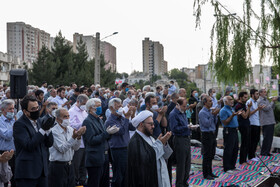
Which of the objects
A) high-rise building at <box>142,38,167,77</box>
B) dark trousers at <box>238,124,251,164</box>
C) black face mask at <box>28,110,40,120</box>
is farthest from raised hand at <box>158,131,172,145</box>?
high-rise building at <box>142,38,167,77</box>

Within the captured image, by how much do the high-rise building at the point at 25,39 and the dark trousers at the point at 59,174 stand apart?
326 ft

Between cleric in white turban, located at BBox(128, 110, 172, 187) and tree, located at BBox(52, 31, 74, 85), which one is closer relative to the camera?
cleric in white turban, located at BBox(128, 110, 172, 187)

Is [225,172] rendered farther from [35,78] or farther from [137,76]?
[137,76]

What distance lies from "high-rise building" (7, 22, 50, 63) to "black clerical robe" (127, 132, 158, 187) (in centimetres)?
10065

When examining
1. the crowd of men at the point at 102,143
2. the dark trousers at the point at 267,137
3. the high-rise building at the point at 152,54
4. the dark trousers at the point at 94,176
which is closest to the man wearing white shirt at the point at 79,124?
the crowd of men at the point at 102,143

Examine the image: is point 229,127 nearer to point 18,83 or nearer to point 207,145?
point 207,145

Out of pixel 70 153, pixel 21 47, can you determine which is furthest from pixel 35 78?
pixel 21 47

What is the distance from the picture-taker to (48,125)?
4.71 meters

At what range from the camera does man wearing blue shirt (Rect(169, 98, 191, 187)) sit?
7.32 m

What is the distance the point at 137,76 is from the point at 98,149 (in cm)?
14832

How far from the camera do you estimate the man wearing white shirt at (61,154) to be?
5.49 metres

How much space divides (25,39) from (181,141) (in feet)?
359

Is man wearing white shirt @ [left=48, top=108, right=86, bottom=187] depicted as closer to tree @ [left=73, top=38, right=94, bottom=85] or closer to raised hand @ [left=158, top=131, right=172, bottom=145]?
raised hand @ [left=158, top=131, right=172, bottom=145]

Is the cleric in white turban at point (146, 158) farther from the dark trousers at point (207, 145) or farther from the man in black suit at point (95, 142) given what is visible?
the dark trousers at point (207, 145)
